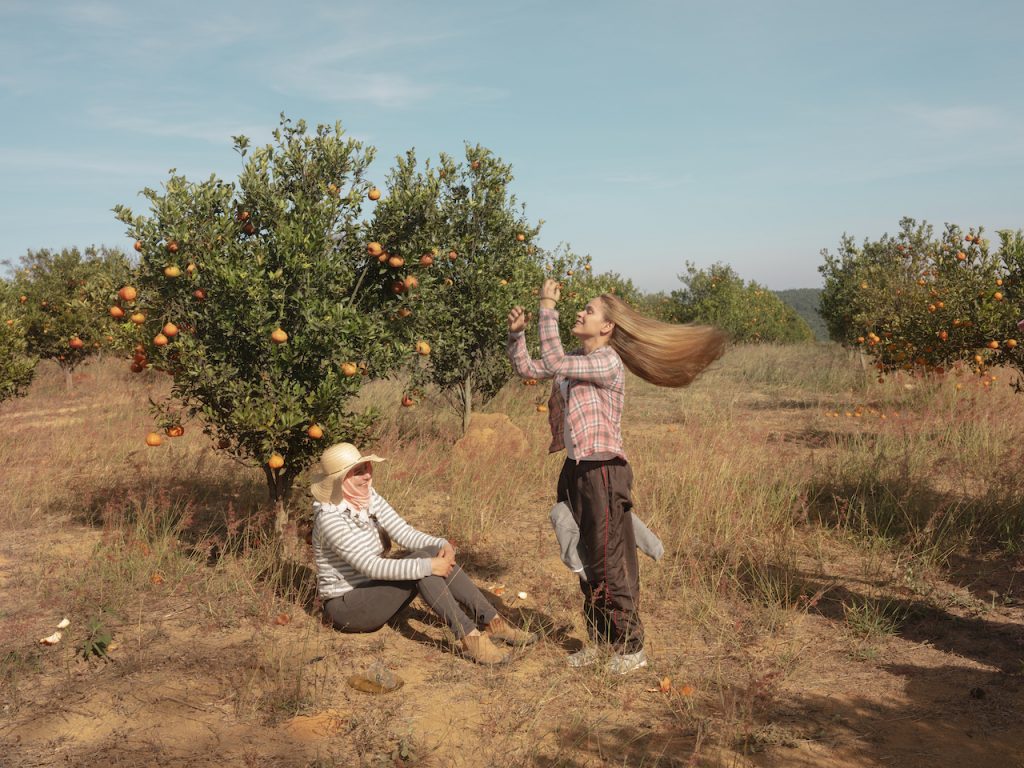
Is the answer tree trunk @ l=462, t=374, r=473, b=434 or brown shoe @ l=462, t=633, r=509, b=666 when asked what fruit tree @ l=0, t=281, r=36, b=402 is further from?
brown shoe @ l=462, t=633, r=509, b=666

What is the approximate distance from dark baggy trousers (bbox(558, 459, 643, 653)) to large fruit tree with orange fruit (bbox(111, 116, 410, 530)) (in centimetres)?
194

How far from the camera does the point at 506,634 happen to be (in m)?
4.87

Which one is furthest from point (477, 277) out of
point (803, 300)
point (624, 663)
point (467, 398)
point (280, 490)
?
point (803, 300)

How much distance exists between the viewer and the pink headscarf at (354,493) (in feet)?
16.0

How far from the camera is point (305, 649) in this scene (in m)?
4.50

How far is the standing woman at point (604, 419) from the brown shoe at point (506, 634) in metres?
0.35

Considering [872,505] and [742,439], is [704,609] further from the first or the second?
[742,439]

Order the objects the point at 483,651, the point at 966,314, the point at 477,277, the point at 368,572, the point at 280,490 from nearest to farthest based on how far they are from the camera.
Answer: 1. the point at 483,651
2. the point at 368,572
3. the point at 280,490
4. the point at 966,314
5. the point at 477,277

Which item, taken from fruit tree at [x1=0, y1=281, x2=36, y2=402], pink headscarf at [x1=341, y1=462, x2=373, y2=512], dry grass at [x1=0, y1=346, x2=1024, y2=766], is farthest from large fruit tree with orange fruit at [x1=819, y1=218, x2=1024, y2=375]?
fruit tree at [x1=0, y1=281, x2=36, y2=402]

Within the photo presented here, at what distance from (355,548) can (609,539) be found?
1.52 meters

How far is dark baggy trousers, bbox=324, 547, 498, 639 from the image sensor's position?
15.9 feet

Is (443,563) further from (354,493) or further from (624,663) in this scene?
(624,663)

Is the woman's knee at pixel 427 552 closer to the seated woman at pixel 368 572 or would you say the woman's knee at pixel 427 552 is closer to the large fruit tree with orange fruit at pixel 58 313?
the seated woman at pixel 368 572

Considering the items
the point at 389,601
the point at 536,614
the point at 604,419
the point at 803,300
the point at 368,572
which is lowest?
the point at 536,614
